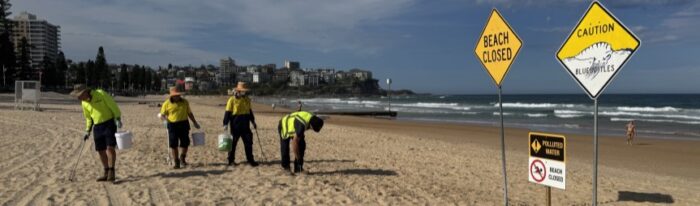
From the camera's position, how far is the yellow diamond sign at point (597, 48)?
14.4ft

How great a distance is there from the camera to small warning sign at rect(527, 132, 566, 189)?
4.86 m

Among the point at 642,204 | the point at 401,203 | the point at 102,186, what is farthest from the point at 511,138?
the point at 102,186

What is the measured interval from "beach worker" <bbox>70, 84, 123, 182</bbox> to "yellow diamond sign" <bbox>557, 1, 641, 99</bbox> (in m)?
6.15

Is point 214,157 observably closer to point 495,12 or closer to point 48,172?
point 48,172

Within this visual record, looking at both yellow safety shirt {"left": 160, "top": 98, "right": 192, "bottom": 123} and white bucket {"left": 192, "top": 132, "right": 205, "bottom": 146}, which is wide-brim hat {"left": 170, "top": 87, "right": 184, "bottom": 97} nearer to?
yellow safety shirt {"left": 160, "top": 98, "right": 192, "bottom": 123}

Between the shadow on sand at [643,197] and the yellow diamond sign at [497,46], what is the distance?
3.48 meters

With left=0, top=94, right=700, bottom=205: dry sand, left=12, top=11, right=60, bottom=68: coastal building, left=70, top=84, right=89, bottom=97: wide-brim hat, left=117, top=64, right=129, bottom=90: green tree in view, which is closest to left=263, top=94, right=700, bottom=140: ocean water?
left=0, top=94, right=700, bottom=205: dry sand

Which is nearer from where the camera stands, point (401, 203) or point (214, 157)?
point (401, 203)

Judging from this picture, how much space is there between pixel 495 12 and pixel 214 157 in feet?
22.3

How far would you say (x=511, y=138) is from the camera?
68.4 feet

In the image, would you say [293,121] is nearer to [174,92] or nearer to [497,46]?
[174,92]

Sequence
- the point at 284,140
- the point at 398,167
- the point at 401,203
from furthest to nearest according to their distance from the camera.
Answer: the point at 398,167, the point at 284,140, the point at 401,203

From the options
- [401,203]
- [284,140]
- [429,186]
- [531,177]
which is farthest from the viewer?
[284,140]

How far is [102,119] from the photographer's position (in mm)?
7270
